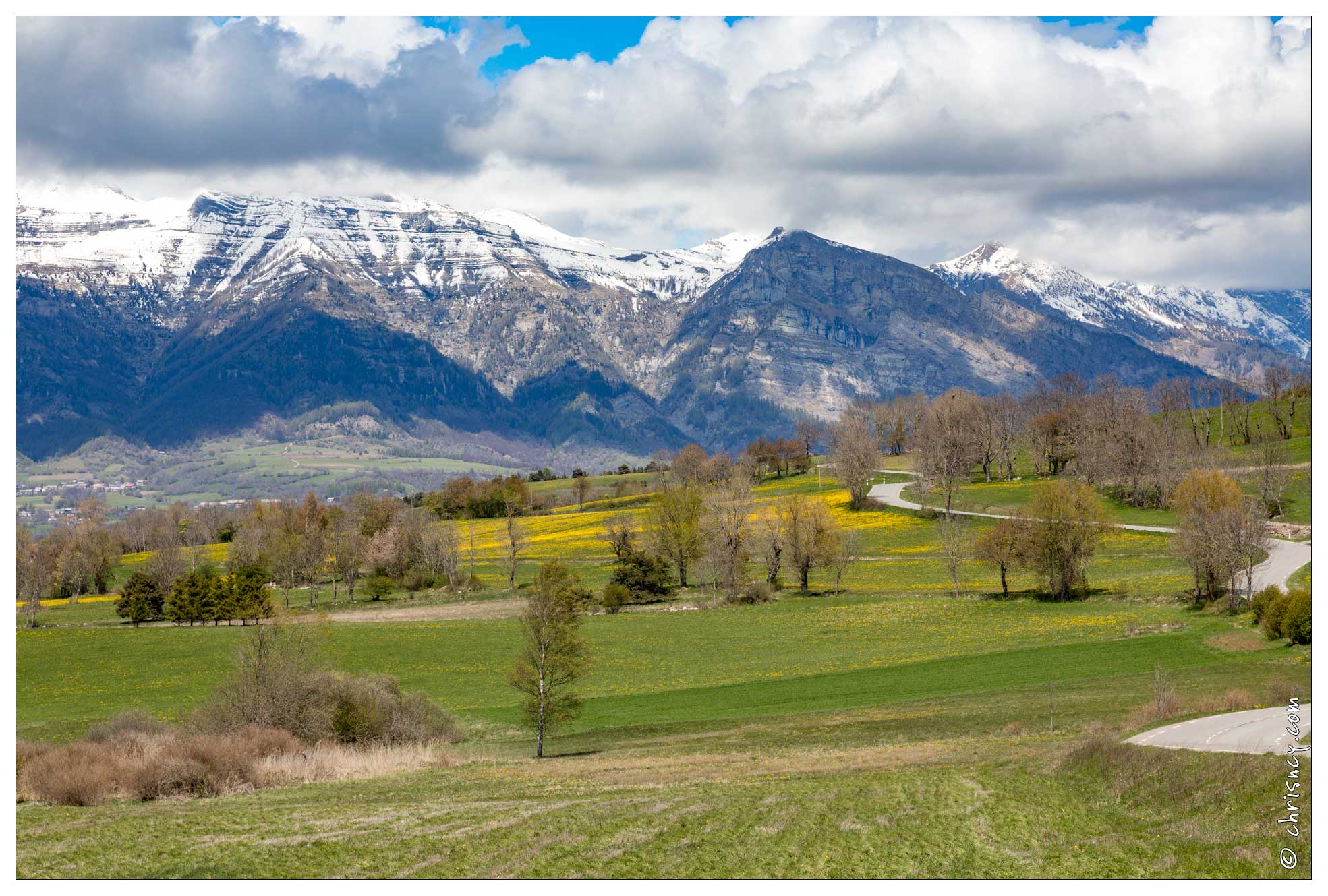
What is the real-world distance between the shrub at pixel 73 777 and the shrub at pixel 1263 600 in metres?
51.9

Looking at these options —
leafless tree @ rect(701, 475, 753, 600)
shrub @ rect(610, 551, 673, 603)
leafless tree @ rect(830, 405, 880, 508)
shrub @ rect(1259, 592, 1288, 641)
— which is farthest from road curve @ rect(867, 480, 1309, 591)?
shrub @ rect(610, 551, 673, 603)

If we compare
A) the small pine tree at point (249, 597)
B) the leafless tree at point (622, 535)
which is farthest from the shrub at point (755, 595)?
the small pine tree at point (249, 597)

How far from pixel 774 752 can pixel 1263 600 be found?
1410 inches

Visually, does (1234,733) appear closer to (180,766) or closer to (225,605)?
(180,766)

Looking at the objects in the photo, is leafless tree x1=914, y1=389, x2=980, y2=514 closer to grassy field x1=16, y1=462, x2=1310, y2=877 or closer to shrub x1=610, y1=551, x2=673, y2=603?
shrub x1=610, y1=551, x2=673, y2=603

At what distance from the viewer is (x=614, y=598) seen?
89.2 metres

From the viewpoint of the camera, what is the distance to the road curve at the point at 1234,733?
69.6 feet

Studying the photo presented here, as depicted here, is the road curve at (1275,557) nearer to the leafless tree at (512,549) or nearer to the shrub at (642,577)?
the shrub at (642,577)

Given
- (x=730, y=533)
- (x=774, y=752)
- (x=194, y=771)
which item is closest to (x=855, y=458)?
(x=730, y=533)

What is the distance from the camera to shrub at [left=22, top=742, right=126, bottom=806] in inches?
1046

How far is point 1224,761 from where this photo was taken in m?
20.3

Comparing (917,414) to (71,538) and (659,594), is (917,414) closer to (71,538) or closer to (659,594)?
(659,594)
